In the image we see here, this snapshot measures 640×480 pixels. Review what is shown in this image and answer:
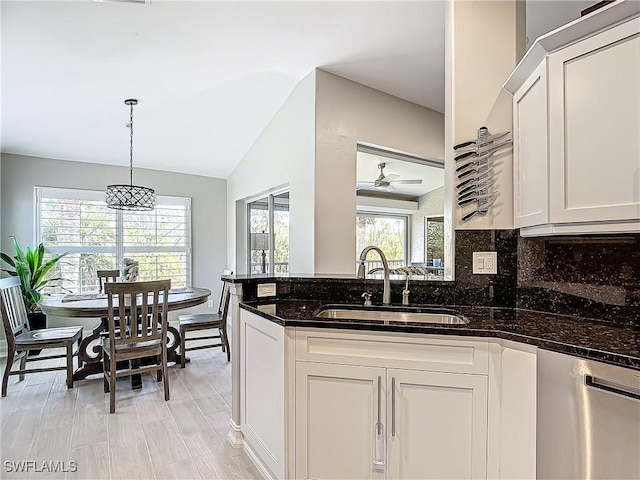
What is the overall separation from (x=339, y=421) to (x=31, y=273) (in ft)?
13.9

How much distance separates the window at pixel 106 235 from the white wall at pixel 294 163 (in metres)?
1.42

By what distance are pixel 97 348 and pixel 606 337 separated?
388cm

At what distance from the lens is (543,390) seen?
4.45 ft

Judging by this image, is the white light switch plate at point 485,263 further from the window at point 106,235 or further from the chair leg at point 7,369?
the window at point 106,235

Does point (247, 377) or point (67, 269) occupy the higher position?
point (67, 269)

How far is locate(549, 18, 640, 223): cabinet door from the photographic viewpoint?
4.36ft

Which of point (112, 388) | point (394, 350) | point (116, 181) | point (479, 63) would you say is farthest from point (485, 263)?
point (116, 181)

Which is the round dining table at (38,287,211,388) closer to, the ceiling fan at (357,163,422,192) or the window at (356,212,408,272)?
the window at (356,212,408,272)

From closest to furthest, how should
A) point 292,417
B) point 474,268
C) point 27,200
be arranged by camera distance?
point 292,417 → point 474,268 → point 27,200

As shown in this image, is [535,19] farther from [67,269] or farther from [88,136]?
[67,269]

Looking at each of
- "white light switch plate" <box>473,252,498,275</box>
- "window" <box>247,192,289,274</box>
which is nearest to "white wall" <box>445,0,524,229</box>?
"white light switch plate" <box>473,252,498,275</box>

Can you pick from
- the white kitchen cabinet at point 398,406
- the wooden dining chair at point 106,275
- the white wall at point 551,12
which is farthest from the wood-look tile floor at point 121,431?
the white wall at point 551,12

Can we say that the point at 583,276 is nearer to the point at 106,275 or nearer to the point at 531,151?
the point at 531,151

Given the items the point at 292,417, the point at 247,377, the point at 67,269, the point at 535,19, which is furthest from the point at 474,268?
the point at 67,269
